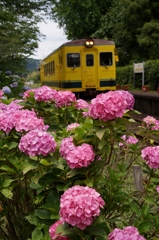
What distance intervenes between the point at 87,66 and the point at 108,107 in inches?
547

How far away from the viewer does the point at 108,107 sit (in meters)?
2.09

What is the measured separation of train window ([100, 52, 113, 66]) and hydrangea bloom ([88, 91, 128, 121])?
→ 45.8ft

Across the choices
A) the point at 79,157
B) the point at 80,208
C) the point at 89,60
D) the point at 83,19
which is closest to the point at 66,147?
the point at 79,157

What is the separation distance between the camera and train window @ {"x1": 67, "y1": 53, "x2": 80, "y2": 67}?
51.0 ft

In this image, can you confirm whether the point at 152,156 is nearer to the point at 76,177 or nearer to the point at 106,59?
the point at 76,177

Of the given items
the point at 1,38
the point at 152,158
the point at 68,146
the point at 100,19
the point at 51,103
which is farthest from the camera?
the point at 100,19

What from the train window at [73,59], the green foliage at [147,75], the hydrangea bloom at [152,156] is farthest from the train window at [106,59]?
the hydrangea bloom at [152,156]

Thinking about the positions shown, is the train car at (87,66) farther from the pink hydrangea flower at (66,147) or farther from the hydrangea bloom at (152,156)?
the pink hydrangea flower at (66,147)

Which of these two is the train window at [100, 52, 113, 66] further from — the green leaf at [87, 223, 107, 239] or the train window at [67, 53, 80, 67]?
the green leaf at [87, 223, 107, 239]

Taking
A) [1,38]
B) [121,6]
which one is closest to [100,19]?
[121,6]

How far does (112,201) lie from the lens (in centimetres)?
232

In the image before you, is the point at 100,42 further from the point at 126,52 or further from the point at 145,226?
the point at 126,52

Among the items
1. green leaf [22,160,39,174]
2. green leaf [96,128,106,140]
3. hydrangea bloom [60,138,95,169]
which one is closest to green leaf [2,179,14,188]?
green leaf [22,160,39,174]

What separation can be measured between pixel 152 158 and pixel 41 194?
632mm
